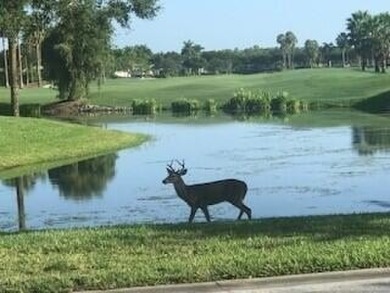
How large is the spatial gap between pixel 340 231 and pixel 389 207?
17.0 feet

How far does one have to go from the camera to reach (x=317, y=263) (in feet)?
27.3

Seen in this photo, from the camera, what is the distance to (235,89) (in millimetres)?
83375

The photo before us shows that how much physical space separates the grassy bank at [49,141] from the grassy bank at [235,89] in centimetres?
3127

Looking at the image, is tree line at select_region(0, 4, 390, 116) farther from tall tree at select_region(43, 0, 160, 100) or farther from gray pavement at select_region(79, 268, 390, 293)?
gray pavement at select_region(79, 268, 390, 293)

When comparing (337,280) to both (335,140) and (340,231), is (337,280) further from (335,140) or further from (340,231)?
(335,140)

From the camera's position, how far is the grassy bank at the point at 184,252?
8.01 m

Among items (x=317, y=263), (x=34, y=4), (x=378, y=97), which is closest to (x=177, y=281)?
(x=317, y=263)

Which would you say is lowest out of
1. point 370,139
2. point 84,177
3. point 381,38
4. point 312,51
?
point 370,139

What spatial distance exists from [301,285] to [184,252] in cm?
165

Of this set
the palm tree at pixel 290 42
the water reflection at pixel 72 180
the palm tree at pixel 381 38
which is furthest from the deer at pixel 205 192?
the palm tree at pixel 290 42

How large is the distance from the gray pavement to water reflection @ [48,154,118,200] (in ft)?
35.5

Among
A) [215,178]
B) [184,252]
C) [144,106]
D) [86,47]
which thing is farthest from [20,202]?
[144,106]

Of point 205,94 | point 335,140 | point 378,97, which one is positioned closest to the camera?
point 335,140

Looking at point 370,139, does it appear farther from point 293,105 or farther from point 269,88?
point 269,88
